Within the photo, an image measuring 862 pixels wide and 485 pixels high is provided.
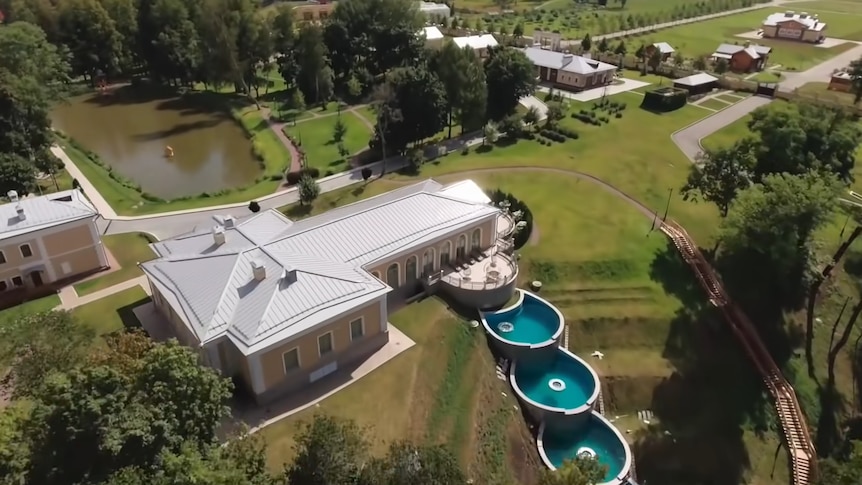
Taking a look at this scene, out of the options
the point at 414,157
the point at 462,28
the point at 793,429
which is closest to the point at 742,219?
the point at 793,429

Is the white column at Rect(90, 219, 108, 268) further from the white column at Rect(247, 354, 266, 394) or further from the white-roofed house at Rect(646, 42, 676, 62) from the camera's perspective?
the white-roofed house at Rect(646, 42, 676, 62)

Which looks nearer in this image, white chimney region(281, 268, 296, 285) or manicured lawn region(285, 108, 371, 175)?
white chimney region(281, 268, 296, 285)

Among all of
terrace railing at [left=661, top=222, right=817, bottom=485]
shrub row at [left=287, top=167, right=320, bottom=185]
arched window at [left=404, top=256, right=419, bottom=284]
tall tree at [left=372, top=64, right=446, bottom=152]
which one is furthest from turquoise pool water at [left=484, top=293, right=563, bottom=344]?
tall tree at [left=372, top=64, right=446, bottom=152]

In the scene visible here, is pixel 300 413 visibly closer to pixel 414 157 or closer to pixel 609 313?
pixel 609 313

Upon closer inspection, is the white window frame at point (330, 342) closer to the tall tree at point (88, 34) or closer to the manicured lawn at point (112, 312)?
the manicured lawn at point (112, 312)

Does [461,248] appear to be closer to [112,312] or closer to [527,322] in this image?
[527,322]

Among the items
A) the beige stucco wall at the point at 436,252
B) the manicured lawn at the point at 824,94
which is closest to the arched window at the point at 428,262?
the beige stucco wall at the point at 436,252
